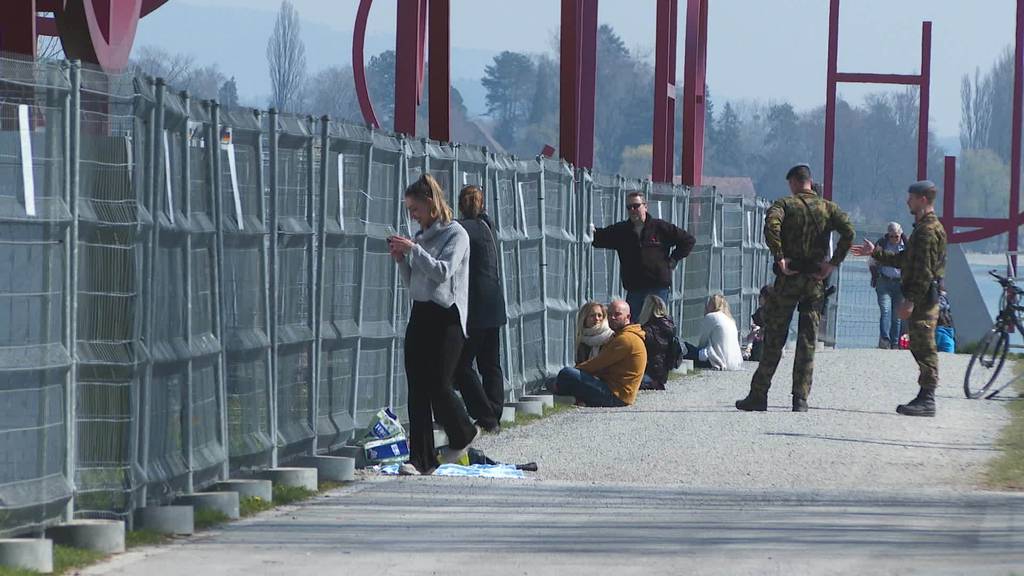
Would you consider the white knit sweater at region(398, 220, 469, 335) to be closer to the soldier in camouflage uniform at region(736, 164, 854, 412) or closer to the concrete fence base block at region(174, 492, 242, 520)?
the concrete fence base block at region(174, 492, 242, 520)

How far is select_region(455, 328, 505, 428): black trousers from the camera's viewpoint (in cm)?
1341

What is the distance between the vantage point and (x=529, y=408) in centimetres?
1579

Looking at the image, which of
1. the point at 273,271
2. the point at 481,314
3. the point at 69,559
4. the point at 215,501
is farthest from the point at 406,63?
the point at 69,559

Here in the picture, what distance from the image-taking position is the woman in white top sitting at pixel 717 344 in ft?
70.1

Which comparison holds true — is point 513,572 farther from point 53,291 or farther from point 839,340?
point 839,340

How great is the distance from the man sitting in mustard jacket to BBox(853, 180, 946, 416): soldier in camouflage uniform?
1774 mm

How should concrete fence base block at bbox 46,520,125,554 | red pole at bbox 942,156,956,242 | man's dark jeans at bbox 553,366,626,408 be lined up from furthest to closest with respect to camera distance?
1. red pole at bbox 942,156,956,242
2. man's dark jeans at bbox 553,366,626,408
3. concrete fence base block at bbox 46,520,125,554

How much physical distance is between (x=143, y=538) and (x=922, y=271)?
27.0 feet

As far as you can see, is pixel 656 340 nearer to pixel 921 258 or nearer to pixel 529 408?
pixel 529 408

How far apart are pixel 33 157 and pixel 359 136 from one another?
13.5 feet

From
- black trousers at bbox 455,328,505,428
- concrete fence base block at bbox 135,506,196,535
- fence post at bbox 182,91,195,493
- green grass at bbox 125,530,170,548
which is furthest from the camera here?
black trousers at bbox 455,328,505,428

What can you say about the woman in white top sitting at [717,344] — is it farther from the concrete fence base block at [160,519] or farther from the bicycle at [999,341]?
the concrete fence base block at [160,519]

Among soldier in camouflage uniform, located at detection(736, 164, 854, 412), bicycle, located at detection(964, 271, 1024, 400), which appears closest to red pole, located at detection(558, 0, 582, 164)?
bicycle, located at detection(964, 271, 1024, 400)

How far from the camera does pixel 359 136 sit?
1222 centimetres
